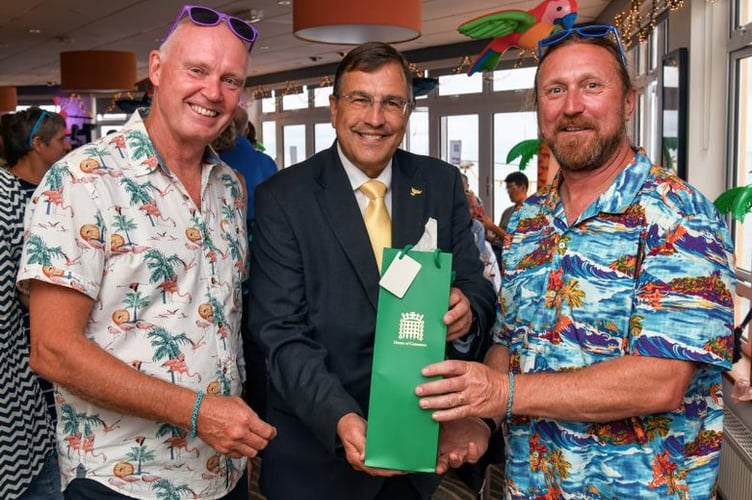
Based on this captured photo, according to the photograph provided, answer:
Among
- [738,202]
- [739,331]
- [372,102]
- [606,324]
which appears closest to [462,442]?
[606,324]

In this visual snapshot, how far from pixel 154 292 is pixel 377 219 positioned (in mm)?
564

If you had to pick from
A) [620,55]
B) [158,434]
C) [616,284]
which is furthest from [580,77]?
[158,434]

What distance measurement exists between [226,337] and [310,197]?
391 mm

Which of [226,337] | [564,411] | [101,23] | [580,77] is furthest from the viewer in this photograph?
[101,23]

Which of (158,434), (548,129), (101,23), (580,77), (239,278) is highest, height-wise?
(101,23)

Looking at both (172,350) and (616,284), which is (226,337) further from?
(616,284)

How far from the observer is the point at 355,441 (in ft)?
4.99

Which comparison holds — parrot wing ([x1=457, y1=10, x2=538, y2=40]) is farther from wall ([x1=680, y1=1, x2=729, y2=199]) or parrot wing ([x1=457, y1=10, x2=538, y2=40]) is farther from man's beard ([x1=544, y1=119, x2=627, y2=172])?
man's beard ([x1=544, y1=119, x2=627, y2=172])

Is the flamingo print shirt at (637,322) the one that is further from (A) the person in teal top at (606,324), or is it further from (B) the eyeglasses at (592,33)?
(B) the eyeglasses at (592,33)

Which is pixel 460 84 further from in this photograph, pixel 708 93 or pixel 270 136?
→ pixel 708 93

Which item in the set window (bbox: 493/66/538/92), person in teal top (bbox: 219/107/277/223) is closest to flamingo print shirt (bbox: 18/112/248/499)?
person in teal top (bbox: 219/107/277/223)

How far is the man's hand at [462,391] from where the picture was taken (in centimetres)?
142

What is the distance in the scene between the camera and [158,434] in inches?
64.0

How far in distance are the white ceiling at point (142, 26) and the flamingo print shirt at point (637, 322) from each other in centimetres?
710
